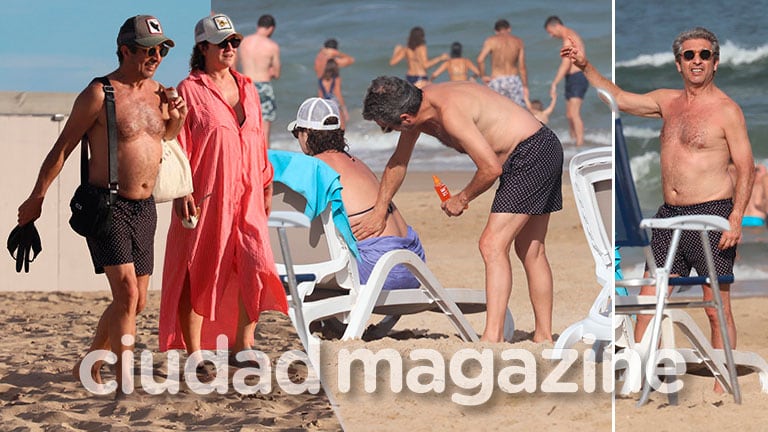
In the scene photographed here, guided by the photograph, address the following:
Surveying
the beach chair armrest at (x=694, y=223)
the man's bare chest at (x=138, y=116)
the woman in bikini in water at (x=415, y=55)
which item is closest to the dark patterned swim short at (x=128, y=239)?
the man's bare chest at (x=138, y=116)

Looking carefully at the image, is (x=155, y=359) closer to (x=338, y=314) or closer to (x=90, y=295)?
(x=338, y=314)

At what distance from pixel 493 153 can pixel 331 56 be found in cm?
1597

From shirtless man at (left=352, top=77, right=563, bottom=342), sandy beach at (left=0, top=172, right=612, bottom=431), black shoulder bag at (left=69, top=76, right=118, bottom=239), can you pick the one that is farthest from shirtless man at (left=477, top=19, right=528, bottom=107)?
black shoulder bag at (left=69, top=76, right=118, bottom=239)

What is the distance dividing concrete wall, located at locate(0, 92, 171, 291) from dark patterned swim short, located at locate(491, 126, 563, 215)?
10.9 ft

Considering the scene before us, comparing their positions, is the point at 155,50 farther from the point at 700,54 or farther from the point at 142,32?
the point at 700,54

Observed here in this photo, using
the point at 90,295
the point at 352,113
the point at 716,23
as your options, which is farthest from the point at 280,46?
the point at 716,23

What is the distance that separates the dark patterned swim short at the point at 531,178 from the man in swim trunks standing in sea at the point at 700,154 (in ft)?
2.47

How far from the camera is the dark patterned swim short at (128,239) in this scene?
357 cm

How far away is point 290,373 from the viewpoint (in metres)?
4.34

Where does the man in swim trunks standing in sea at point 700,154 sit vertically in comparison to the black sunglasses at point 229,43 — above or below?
below

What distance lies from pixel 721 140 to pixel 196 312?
1728mm

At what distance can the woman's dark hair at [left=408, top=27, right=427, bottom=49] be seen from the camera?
20.0 meters

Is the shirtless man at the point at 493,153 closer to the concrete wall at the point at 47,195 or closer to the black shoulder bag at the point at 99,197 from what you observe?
the black shoulder bag at the point at 99,197

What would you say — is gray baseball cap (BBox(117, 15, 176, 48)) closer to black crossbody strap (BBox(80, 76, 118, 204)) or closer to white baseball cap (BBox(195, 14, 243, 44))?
black crossbody strap (BBox(80, 76, 118, 204))
